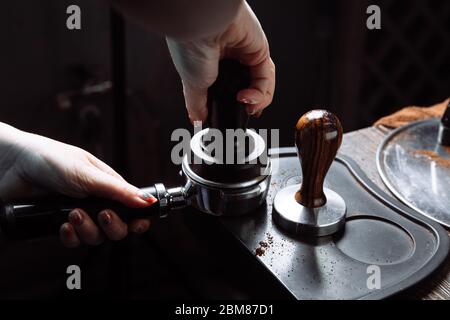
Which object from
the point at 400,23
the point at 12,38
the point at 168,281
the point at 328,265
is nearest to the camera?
the point at 328,265

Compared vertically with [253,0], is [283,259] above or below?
below

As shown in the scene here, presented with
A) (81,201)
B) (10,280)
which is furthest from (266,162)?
(10,280)

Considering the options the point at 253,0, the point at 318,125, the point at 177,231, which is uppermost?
the point at 253,0

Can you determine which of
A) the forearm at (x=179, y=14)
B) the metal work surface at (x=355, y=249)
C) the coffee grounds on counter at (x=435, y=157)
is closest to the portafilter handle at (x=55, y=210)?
the metal work surface at (x=355, y=249)

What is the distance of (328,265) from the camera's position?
2.27 feet

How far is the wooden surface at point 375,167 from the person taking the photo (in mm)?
661

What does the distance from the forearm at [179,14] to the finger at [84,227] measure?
34 centimetres

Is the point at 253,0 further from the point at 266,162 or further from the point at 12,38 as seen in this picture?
the point at 266,162

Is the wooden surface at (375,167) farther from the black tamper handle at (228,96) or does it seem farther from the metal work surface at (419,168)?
the black tamper handle at (228,96)

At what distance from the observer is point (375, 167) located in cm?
92

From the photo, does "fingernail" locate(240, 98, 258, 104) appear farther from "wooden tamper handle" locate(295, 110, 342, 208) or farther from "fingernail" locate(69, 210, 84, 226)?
"fingernail" locate(69, 210, 84, 226)

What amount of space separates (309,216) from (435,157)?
0.34 meters
